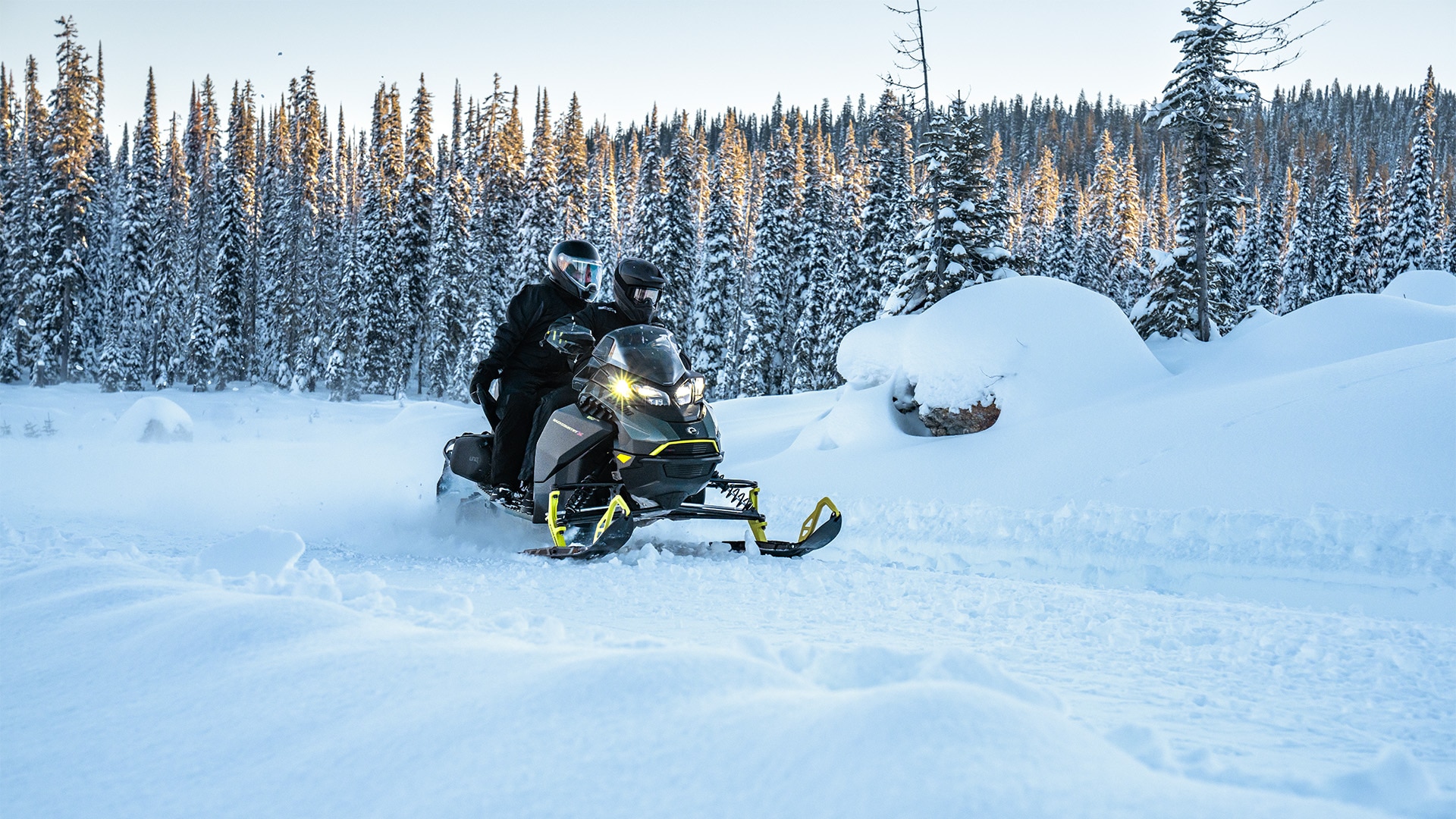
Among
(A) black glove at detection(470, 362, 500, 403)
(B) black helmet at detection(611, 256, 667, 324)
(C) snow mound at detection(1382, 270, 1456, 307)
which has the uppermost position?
(C) snow mound at detection(1382, 270, 1456, 307)

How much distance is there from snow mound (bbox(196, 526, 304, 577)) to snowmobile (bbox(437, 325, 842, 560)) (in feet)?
5.49

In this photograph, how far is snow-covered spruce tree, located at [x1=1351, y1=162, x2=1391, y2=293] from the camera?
1853 inches

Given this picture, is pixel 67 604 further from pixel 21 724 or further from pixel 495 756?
pixel 495 756

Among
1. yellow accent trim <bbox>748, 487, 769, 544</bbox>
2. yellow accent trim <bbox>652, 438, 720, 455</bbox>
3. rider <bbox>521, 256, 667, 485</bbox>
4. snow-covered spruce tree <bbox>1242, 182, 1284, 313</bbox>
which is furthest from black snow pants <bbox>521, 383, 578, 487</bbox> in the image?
snow-covered spruce tree <bbox>1242, 182, 1284, 313</bbox>

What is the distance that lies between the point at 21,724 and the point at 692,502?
4.45 m

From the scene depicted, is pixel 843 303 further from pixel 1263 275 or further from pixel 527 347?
pixel 1263 275

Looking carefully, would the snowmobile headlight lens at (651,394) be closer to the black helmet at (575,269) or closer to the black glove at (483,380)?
the black helmet at (575,269)

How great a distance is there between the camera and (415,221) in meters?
43.3

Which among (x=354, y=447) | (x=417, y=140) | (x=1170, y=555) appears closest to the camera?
(x=1170, y=555)

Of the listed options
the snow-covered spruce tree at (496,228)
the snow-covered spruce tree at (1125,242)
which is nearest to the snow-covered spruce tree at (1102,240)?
the snow-covered spruce tree at (1125,242)

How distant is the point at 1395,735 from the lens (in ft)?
8.64

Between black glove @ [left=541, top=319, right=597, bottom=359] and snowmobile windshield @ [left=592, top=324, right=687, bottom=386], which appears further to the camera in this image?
black glove @ [left=541, top=319, right=597, bottom=359]

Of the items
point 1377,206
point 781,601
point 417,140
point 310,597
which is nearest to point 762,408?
point 781,601

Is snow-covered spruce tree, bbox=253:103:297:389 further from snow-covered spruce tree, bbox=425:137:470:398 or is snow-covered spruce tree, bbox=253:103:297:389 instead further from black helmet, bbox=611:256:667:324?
black helmet, bbox=611:256:667:324
